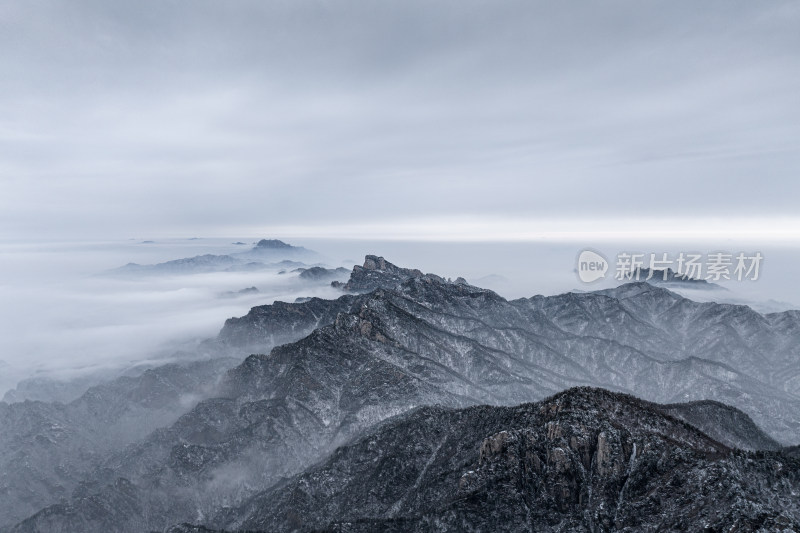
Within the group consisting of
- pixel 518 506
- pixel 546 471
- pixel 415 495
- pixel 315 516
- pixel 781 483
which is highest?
pixel 781 483

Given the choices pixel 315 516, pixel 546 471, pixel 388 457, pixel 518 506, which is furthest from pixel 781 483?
pixel 315 516

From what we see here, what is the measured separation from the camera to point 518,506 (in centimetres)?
13375

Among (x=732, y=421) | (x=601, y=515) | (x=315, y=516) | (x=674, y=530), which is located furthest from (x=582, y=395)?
(x=315, y=516)

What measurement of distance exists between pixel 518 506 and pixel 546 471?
552 inches

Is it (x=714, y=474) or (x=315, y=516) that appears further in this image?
(x=315, y=516)

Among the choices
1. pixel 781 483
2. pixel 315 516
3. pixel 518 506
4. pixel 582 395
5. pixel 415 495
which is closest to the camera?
pixel 781 483

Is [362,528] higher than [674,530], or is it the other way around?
[674,530]

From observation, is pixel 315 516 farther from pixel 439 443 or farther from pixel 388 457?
pixel 439 443

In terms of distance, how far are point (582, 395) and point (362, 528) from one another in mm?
86773

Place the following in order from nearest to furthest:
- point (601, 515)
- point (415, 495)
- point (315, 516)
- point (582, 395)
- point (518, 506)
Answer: point (601, 515) < point (518, 506) < point (582, 395) < point (415, 495) < point (315, 516)

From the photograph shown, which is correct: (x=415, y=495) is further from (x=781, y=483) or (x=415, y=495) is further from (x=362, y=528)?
(x=781, y=483)

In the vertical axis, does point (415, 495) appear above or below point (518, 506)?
below

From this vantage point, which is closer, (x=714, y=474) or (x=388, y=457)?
(x=714, y=474)

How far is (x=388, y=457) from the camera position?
19738 centimetres
